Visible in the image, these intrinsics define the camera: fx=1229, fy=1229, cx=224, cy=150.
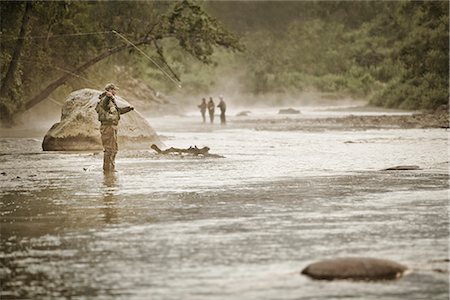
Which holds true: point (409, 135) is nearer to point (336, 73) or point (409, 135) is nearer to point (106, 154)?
point (106, 154)

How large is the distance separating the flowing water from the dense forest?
11670 mm

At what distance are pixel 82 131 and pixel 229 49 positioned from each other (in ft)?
76.2

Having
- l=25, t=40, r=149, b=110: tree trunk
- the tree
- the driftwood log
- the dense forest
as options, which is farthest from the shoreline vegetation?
the driftwood log

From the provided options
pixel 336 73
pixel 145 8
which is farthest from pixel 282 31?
pixel 145 8

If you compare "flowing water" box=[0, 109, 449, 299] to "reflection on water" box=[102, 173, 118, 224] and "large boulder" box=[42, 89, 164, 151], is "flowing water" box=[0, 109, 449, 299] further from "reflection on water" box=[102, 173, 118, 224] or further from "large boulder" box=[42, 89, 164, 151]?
"large boulder" box=[42, 89, 164, 151]

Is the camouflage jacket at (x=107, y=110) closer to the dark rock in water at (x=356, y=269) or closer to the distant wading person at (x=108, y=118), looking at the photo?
the distant wading person at (x=108, y=118)

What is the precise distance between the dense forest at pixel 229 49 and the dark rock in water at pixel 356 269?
80.6 feet

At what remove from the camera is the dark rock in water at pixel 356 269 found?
11750 mm

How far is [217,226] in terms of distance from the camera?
52.1ft

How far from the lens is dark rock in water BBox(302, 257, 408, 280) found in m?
11.8

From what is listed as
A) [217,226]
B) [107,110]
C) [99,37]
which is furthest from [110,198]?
[99,37]

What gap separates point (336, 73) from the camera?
422 feet

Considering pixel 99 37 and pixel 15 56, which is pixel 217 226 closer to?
pixel 15 56

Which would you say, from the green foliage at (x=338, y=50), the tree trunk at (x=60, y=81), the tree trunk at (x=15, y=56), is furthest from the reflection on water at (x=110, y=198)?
the green foliage at (x=338, y=50)
